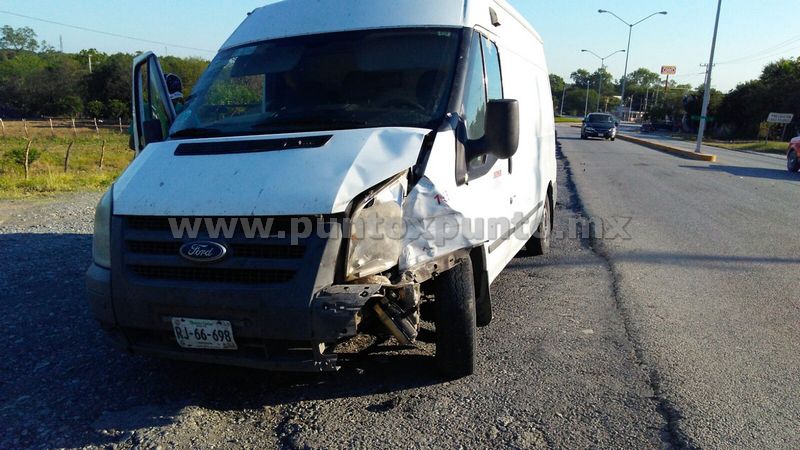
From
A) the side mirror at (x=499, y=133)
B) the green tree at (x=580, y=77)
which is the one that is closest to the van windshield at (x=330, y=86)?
the side mirror at (x=499, y=133)

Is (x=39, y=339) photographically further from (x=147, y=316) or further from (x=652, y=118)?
(x=652, y=118)

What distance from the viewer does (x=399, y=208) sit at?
2930 millimetres

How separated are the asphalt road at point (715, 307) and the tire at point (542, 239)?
2.17ft

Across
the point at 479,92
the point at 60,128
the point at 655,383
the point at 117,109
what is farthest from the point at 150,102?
the point at 117,109

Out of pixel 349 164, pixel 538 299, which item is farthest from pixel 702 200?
pixel 349 164

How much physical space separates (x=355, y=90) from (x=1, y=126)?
4944 centimetres

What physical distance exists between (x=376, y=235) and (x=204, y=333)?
3.28 feet

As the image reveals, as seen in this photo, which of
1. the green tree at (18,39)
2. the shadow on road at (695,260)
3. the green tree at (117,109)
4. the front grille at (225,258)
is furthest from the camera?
the green tree at (18,39)

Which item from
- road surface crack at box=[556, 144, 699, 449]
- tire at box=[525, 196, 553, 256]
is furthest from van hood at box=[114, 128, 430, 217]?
tire at box=[525, 196, 553, 256]

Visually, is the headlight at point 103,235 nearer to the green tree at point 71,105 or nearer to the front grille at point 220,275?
the front grille at point 220,275

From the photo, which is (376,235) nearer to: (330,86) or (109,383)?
(330,86)

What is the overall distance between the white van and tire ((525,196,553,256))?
7.67ft

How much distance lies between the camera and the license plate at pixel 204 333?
2.93 metres

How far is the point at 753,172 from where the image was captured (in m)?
17.2
